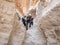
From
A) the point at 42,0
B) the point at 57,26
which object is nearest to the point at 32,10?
the point at 42,0

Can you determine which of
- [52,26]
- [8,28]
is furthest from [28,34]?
[8,28]

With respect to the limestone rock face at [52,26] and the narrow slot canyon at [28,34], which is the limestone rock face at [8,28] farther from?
the limestone rock face at [52,26]

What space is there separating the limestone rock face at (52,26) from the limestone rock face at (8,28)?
82cm

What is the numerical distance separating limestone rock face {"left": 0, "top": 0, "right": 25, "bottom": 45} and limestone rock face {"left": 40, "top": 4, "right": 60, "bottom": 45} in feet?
2.70

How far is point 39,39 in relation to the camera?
15.9 feet

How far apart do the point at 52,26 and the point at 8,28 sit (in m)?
1.33

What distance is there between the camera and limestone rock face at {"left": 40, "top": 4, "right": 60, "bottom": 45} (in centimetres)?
418

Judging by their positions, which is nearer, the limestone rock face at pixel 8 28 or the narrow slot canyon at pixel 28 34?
the limestone rock face at pixel 8 28

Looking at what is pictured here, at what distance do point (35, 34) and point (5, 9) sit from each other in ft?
4.58

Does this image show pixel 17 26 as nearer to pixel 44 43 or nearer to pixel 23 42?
pixel 23 42

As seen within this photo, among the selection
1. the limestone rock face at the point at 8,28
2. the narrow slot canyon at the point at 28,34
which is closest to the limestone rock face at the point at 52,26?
the narrow slot canyon at the point at 28,34

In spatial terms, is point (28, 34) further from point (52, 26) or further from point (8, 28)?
point (8, 28)

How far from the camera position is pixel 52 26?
446 cm

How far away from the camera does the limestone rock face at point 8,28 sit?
3.93 m
